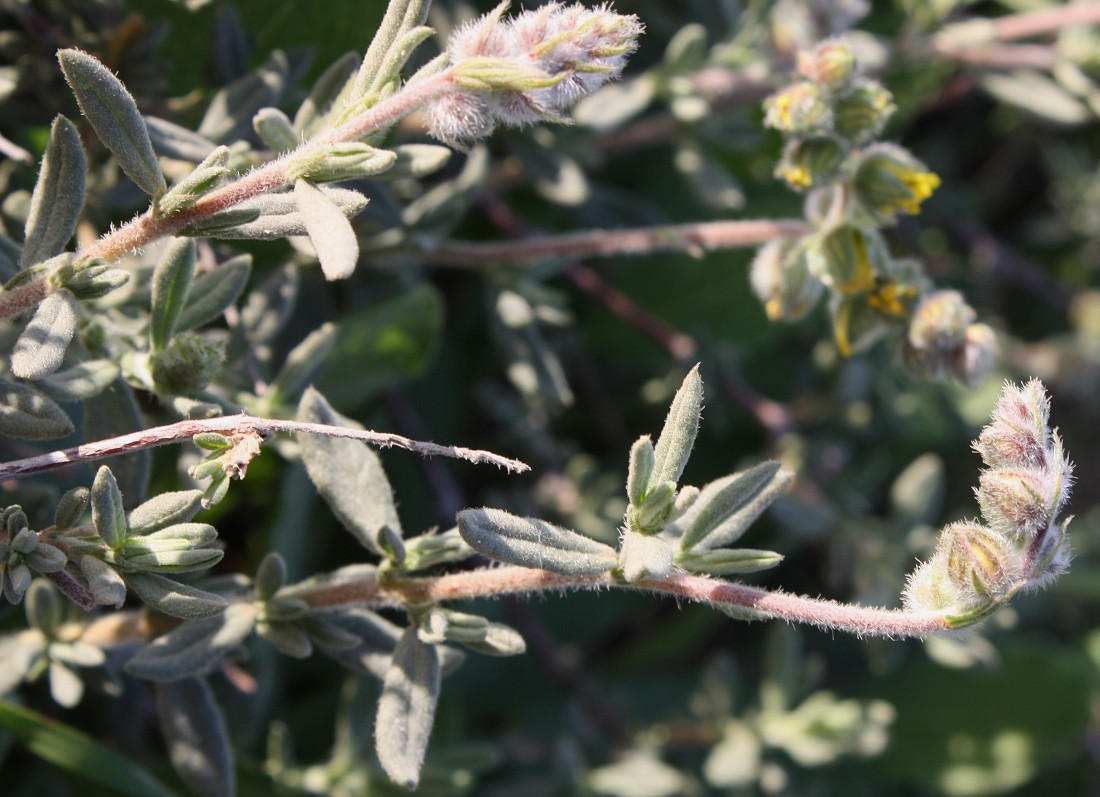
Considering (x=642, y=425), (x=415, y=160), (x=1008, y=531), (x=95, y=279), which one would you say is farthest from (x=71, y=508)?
(x=642, y=425)

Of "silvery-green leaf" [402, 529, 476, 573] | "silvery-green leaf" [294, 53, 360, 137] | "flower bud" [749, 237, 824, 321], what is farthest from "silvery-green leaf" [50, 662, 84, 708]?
"flower bud" [749, 237, 824, 321]

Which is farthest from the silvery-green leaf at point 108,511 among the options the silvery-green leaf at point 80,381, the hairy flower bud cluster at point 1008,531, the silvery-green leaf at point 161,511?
the hairy flower bud cluster at point 1008,531

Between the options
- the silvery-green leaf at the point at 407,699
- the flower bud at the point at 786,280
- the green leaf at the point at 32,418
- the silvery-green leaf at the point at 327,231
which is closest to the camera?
the silvery-green leaf at the point at 327,231

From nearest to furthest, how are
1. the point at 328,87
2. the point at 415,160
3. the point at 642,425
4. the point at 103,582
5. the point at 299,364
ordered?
the point at 103,582
the point at 415,160
the point at 328,87
the point at 299,364
the point at 642,425

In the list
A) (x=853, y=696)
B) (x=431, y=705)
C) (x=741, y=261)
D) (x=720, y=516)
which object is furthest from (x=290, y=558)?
(x=853, y=696)

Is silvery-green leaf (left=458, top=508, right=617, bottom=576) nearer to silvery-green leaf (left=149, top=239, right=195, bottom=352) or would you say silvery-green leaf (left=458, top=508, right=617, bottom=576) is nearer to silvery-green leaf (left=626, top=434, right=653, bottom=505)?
silvery-green leaf (left=626, top=434, right=653, bottom=505)

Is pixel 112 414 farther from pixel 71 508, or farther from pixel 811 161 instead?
pixel 811 161

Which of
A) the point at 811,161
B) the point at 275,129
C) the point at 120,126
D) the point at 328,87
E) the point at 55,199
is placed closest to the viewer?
the point at 120,126

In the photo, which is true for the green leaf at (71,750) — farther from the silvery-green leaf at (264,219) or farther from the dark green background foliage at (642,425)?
the silvery-green leaf at (264,219)
